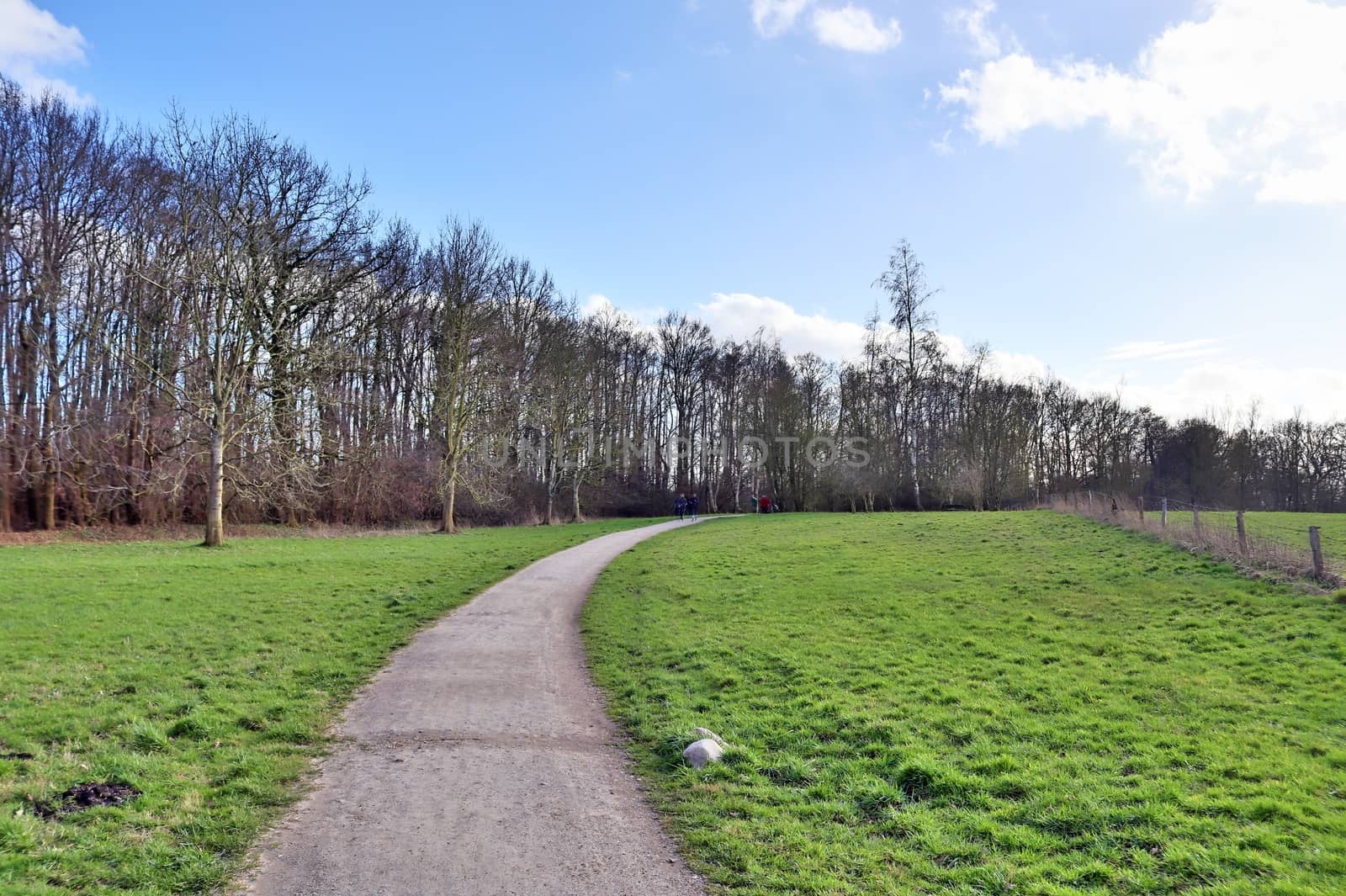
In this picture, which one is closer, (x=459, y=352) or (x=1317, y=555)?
(x=1317, y=555)

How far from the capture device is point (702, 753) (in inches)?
235

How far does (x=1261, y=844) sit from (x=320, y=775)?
647cm

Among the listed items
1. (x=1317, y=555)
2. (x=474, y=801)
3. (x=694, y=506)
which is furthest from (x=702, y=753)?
(x=694, y=506)

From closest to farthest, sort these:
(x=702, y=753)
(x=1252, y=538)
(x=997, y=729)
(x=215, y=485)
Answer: (x=702, y=753), (x=997, y=729), (x=1252, y=538), (x=215, y=485)

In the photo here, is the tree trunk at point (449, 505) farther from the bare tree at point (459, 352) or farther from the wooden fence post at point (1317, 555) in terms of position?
the wooden fence post at point (1317, 555)

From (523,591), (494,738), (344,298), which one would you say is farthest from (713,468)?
(494,738)

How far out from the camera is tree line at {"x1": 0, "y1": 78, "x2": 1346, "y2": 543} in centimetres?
2512

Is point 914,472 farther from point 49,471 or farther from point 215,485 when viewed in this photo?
point 49,471

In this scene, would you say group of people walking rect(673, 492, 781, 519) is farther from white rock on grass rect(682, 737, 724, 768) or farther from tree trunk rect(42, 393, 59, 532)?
white rock on grass rect(682, 737, 724, 768)

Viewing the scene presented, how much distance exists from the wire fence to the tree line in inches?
648

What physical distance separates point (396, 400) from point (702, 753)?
39.3m

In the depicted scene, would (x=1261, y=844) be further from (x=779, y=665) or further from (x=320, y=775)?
(x=320, y=775)

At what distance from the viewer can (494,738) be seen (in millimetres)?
6445

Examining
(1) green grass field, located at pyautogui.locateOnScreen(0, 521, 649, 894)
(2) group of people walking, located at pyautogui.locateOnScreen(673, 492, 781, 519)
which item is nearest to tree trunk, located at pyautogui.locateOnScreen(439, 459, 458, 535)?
(2) group of people walking, located at pyautogui.locateOnScreen(673, 492, 781, 519)
